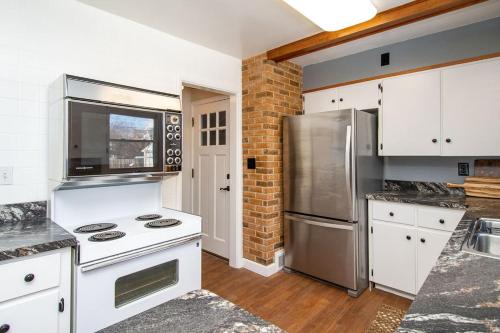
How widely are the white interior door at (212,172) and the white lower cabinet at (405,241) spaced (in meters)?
1.67

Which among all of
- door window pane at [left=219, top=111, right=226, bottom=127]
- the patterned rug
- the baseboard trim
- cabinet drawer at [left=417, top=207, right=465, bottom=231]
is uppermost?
door window pane at [left=219, top=111, right=226, bottom=127]

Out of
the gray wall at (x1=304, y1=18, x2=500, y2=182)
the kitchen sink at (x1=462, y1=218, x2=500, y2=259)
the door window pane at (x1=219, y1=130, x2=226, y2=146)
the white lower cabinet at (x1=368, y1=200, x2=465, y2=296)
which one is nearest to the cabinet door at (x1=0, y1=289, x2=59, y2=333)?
the kitchen sink at (x1=462, y1=218, x2=500, y2=259)

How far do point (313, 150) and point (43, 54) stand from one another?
231 centimetres

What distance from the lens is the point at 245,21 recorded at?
237cm

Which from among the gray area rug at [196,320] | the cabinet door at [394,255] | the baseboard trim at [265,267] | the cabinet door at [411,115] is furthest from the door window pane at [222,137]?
the gray area rug at [196,320]

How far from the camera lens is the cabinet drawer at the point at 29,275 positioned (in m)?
1.27

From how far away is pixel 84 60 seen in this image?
6.89 ft

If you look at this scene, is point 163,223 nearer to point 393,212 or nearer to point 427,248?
point 393,212

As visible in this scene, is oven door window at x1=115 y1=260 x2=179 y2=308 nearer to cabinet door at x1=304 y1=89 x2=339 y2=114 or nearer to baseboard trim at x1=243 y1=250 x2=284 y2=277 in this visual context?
baseboard trim at x1=243 y1=250 x2=284 y2=277

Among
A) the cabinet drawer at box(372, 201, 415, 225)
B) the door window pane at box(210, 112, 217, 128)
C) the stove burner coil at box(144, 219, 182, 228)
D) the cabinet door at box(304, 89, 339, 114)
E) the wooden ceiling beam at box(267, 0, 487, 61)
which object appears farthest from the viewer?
the door window pane at box(210, 112, 217, 128)

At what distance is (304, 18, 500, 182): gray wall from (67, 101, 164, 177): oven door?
2140mm

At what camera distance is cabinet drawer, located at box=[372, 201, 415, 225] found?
2428 millimetres

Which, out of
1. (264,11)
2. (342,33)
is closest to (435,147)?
(342,33)

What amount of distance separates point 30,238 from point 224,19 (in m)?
2.02
